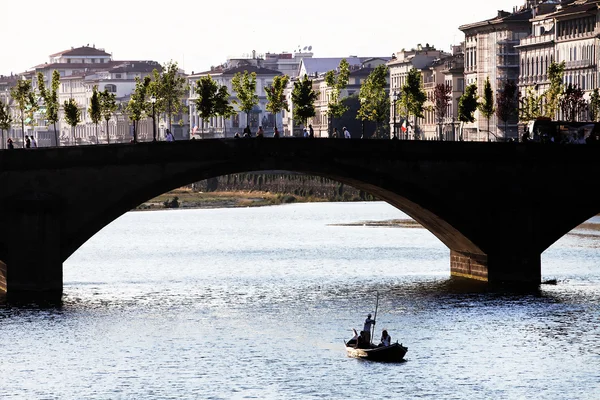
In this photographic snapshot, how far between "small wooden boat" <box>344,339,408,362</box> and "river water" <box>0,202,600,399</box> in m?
0.69

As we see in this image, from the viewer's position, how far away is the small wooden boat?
81.1 m

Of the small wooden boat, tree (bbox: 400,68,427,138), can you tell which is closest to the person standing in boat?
the small wooden boat

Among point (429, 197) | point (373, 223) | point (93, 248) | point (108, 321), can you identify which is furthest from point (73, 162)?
point (373, 223)

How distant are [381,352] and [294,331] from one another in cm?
843

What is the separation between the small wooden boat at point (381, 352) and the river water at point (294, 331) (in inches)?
27.1

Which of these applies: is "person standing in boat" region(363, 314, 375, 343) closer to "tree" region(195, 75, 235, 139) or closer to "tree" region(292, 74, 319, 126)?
"tree" region(195, 75, 235, 139)

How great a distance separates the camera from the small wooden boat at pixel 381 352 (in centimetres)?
8106

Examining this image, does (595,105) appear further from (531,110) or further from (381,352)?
(381,352)

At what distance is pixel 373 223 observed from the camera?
174500mm

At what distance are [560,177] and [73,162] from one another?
94.7 feet

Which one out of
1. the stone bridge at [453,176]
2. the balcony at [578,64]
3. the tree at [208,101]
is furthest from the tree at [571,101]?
the stone bridge at [453,176]

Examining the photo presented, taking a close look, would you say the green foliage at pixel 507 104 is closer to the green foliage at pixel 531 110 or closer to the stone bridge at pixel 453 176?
the green foliage at pixel 531 110

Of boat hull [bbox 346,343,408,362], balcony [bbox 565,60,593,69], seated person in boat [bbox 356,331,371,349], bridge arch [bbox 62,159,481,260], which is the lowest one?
boat hull [bbox 346,343,408,362]

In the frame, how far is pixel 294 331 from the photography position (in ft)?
291
